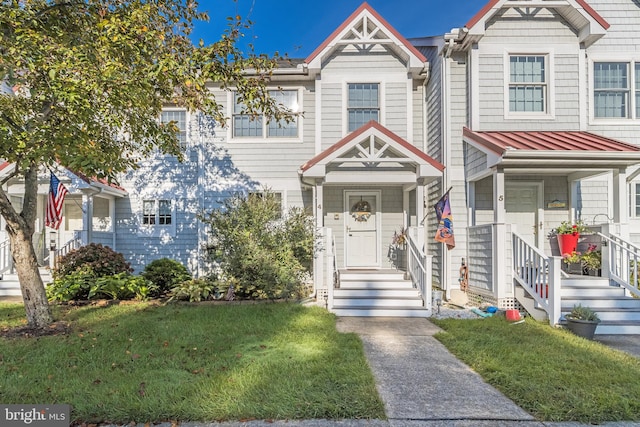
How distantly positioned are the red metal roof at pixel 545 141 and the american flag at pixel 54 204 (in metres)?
9.98

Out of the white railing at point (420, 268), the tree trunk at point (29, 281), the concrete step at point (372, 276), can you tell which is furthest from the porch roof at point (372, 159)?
the tree trunk at point (29, 281)

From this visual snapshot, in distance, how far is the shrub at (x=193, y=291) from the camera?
793cm

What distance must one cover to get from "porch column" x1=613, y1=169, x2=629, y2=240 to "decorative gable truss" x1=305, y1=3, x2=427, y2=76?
5078 millimetres

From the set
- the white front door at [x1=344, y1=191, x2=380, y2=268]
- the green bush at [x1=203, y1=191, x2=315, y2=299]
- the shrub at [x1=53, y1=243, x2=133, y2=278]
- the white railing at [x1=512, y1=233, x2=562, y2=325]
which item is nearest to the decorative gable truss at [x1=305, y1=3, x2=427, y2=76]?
the white front door at [x1=344, y1=191, x2=380, y2=268]

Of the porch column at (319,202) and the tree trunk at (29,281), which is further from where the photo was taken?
the porch column at (319,202)

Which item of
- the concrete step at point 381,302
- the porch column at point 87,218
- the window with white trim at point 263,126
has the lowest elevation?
the concrete step at point 381,302

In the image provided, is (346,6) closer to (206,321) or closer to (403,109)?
(403,109)

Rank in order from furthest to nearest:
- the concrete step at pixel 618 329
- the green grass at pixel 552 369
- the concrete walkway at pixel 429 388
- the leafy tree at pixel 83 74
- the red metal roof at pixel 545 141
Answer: the red metal roof at pixel 545 141, the concrete step at pixel 618 329, the leafy tree at pixel 83 74, the green grass at pixel 552 369, the concrete walkway at pixel 429 388

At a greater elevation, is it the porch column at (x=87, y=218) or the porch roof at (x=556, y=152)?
the porch roof at (x=556, y=152)

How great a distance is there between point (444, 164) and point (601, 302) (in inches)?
166

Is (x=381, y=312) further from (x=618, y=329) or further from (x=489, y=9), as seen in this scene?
(x=489, y=9)

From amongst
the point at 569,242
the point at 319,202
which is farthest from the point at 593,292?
the point at 319,202

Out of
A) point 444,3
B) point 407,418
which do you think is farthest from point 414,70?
point 407,418

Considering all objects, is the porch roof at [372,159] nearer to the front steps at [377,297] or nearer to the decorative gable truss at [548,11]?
the front steps at [377,297]
